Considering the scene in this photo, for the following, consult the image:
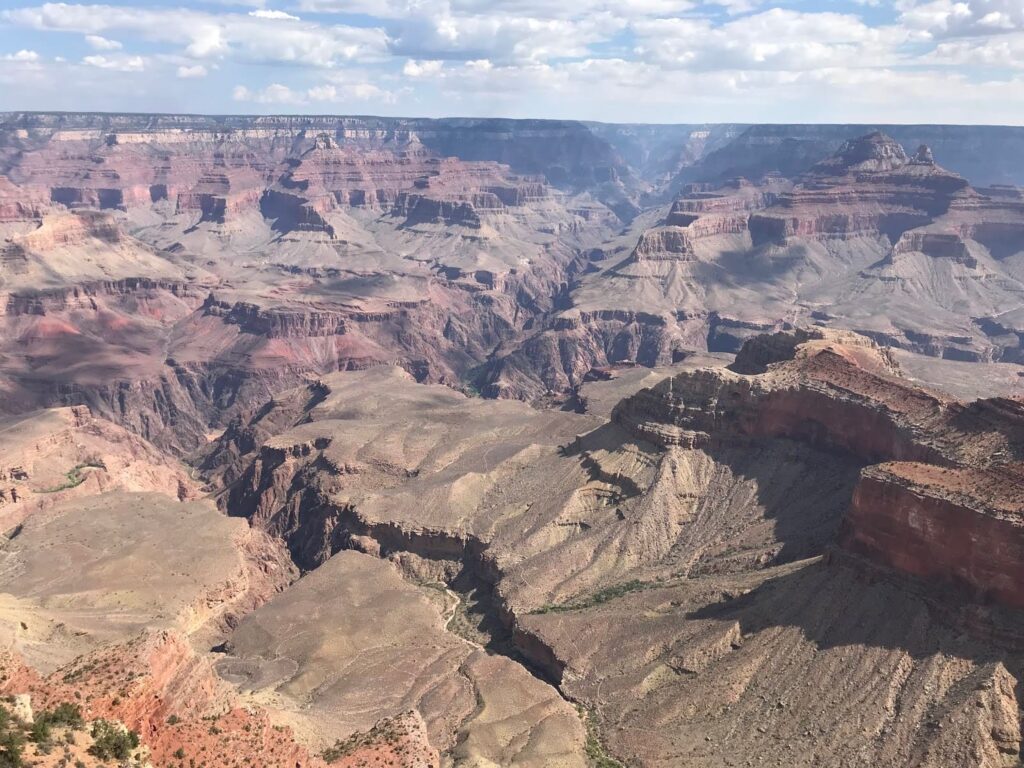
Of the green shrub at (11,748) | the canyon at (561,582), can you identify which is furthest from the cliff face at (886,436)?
the green shrub at (11,748)

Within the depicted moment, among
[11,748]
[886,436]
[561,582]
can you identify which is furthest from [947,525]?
[11,748]

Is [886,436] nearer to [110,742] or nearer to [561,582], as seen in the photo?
[561,582]

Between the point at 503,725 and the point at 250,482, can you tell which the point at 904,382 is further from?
the point at 250,482

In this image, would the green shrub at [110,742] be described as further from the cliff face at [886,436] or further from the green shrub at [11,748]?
the cliff face at [886,436]

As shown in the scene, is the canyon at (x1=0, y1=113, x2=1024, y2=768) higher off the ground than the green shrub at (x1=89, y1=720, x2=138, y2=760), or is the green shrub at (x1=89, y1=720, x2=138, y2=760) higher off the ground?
the green shrub at (x1=89, y1=720, x2=138, y2=760)

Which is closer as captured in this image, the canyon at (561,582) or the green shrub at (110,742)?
the green shrub at (110,742)

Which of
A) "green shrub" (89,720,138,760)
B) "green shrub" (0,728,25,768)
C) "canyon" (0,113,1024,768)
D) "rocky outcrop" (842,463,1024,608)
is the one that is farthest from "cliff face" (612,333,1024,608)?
"green shrub" (0,728,25,768)

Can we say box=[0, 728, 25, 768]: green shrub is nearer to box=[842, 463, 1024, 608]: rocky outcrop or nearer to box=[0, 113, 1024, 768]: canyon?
box=[0, 113, 1024, 768]: canyon

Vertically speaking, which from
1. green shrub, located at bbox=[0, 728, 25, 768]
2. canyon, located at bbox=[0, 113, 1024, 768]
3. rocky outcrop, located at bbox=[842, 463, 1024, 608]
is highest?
green shrub, located at bbox=[0, 728, 25, 768]

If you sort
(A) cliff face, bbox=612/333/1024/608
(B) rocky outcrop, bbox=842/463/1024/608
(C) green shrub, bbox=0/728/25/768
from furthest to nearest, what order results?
→ (A) cliff face, bbox=612/333/1024/608, (B) rocky outcrop, bbox=842/463/1024/608, (C) green shrub, bbox=0/728/25/768

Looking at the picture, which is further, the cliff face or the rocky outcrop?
the cliff face

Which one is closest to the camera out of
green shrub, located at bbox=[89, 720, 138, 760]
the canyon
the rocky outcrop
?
green shrub, located at bbox=[89, 720, 138, 760]
